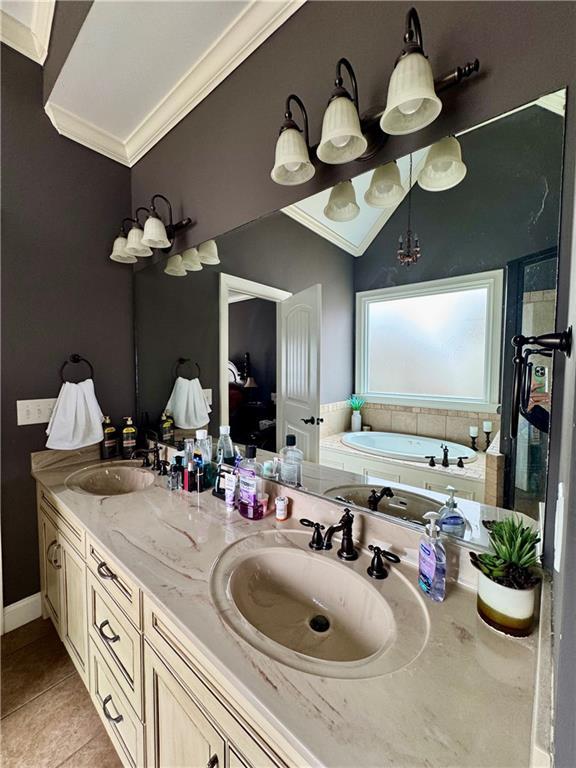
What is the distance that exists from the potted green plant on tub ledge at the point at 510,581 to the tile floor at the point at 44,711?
1.40m

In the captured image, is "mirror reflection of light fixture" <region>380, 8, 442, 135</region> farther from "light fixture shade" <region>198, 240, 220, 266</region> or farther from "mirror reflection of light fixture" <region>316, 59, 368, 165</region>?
"light fixture shade" <region>198, 240, 220, 266</region>

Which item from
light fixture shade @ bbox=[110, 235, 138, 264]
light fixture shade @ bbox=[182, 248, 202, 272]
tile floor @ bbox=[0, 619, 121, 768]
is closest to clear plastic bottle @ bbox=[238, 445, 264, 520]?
tile floor @ bbox=[0, 619, 121, 768]

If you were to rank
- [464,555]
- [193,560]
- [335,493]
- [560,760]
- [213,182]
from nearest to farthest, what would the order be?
[560,760]
[464,555]
[193,560]
[335,493]
[213,182]

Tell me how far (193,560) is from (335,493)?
49 cm

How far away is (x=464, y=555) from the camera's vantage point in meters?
0.80

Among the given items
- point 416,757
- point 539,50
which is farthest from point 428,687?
point 539,50

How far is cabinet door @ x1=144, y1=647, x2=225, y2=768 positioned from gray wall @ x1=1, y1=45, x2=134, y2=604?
1.29m

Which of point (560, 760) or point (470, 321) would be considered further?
point (470, 321)

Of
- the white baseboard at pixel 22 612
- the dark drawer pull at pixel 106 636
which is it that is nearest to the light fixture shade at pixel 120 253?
the dark drawer pull at pixel 106 636

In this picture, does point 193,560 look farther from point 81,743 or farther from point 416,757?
point 81,743

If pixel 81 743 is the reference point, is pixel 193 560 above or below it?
above

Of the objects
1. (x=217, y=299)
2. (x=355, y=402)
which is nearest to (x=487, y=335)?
(x=355, y=402)

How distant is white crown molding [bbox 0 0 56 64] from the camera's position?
149cm

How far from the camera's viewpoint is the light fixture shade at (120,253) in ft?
5.82
